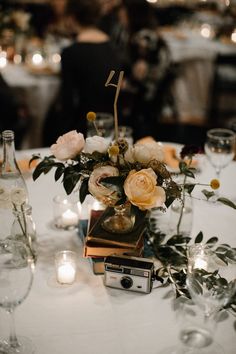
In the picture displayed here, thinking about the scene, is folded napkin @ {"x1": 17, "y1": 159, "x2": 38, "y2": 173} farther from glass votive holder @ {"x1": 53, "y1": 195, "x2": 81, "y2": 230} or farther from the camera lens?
the camera lens

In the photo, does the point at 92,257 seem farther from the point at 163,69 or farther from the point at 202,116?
the point at 202,116

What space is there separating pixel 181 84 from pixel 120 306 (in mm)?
4026

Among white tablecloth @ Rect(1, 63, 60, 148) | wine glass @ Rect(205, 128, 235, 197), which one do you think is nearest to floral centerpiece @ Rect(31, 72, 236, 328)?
wine glass @ Rect(205, 128, 235, 197)

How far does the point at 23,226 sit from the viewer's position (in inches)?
51.6

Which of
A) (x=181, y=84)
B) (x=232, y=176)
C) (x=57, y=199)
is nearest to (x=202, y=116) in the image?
(x=181, y=84)

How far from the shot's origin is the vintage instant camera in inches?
45.7

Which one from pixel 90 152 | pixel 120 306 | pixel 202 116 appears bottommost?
pixel 202 116

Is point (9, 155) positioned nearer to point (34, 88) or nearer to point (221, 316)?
point (221, 316)

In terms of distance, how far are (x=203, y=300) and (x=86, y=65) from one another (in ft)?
7.25

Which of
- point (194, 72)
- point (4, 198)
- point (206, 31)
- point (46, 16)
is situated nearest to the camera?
point (4, 198)

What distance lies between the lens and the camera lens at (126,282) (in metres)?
1.18

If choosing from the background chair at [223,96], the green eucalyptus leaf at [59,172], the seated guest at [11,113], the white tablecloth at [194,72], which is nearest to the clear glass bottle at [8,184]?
the green eucalyptus leaf at [59,172]

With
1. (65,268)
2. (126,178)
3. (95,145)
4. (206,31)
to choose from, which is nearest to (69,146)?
(95,145)

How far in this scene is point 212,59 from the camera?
4844 millimetres
